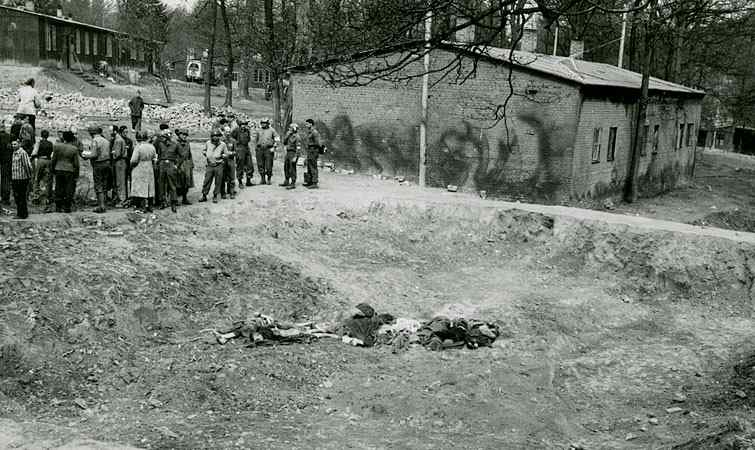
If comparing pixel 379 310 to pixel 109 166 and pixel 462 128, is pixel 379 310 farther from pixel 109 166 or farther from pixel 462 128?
pixel 462 128

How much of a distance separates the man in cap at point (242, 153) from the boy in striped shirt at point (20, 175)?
5834 mm

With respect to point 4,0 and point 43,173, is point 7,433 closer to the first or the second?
point 43,173

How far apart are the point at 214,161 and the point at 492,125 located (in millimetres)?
7858

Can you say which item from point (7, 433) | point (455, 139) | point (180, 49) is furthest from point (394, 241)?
point (180, 49)

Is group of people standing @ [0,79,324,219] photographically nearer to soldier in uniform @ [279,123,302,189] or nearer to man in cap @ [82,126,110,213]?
man in cap @ [82,126,110,213]

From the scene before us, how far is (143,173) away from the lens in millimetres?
16156

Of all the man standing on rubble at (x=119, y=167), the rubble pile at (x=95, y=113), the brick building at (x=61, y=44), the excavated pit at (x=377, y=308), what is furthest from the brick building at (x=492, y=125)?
the brick building at (x=61, y=44)

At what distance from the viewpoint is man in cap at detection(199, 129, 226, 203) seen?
57.4ft

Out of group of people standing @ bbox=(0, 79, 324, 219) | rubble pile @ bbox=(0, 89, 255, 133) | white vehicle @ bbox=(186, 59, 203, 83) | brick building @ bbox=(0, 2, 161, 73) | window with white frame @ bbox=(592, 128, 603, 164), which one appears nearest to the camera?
group of people standing @ bbox=(0, 79, 324, 219)

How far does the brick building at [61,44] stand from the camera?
128 ft

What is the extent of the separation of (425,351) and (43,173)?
8807 millimetres

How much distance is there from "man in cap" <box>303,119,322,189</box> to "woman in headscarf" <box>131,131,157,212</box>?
4518 mm

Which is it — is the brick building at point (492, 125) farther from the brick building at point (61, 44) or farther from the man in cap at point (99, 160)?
the brick building at point (61, 44)

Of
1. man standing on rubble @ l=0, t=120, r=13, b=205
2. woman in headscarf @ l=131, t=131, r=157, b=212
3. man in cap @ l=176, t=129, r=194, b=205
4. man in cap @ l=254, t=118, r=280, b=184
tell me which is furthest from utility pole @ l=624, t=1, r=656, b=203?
man standing on rubble @ l=0, t=120, r=13, b=205
